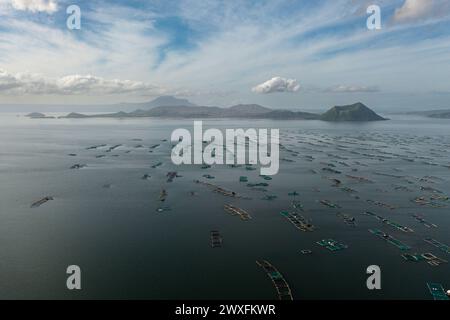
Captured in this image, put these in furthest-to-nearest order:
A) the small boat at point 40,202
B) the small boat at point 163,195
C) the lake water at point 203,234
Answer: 1. the small boat at point 163,195
2. the small boat at point 40,202
3. the lake water at point 203,234

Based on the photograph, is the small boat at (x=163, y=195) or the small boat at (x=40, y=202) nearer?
the small boat at (x=40, y=202)

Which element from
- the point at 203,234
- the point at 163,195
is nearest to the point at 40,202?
the point at 163,195

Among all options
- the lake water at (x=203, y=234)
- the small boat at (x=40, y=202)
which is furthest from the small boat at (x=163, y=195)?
the small boat at (x=40, y=202)

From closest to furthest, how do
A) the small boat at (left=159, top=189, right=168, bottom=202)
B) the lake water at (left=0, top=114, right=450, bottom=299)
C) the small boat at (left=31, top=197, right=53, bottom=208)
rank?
1. the lake water at (left=0, top=114, right=450, bottom=299)
2. the small boat at (left=31, top=197, right=53, bottom=208)
3. the small boat at (left=159, top=189, right=168, bottom=202)

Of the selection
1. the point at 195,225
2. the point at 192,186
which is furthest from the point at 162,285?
the point at 192,186

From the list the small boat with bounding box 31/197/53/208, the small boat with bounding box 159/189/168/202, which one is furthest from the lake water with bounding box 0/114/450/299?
the small boat with bounding box 31/197/53/208

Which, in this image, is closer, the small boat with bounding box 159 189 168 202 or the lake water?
the lake water

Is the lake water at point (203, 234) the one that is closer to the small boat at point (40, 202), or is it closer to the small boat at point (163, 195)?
the small boat at point (163, 195)

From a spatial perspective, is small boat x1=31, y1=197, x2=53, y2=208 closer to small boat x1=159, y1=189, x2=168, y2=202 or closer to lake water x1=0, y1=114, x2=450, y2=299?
lake water x1=0, y1=114, x2=450, y2=299
